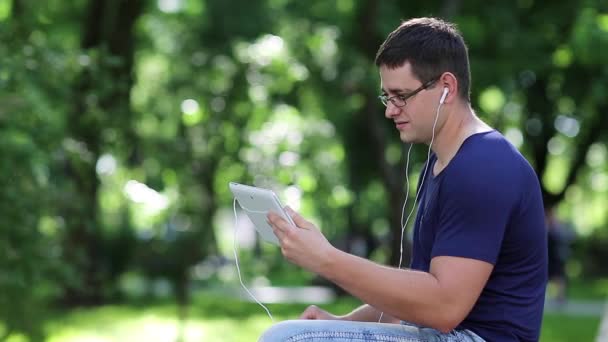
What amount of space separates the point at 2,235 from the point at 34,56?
1.16 m

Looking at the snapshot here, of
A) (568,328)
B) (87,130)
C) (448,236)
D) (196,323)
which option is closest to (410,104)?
(448,236)

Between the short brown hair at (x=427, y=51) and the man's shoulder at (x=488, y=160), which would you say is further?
the short brown hair at (x=427, y=51)

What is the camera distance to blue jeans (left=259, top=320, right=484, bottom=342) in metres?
2.97

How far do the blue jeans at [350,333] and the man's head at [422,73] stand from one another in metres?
0.54

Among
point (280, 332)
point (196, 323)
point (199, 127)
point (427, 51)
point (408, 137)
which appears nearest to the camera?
point (280, 332)

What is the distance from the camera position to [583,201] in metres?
46.8

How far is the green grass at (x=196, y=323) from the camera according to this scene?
13.4 metres

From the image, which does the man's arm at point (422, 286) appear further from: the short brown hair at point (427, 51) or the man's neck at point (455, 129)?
the short brown hair at point (427, 51)

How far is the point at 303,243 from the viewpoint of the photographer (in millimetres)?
2930

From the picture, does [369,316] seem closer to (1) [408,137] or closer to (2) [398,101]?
(1) [408,137]

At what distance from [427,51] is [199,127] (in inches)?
305

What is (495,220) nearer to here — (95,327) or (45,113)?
(45,113)

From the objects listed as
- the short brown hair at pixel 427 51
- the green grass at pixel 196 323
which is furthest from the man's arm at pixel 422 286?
the green grass at pixel 196 323

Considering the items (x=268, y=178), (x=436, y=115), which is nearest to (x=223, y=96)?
(x=268, y=178)
